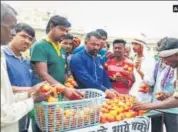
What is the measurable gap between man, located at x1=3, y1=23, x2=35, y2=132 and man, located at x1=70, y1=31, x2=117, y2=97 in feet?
1.69

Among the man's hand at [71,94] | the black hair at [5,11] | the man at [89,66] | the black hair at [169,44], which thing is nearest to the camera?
the black hair at [5,11]

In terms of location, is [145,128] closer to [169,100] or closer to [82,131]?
[169,100]

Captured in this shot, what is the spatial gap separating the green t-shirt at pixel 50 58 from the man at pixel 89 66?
9.7 inches

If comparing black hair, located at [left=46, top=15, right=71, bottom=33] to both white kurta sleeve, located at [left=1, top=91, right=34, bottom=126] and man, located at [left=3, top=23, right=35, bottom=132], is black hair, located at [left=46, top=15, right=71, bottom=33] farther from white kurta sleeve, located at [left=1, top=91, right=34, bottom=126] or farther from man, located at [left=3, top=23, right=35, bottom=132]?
white kurta sleeve, located at [left=1, top=91, right=34, bottom=126]

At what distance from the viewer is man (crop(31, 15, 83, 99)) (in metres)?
2.82

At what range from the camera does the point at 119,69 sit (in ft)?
13.2

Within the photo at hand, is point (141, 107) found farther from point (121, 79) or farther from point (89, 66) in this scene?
point (121, 79)

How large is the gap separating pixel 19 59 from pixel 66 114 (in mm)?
1077

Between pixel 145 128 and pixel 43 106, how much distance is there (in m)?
1.17

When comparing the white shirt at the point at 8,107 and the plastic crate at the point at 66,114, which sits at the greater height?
the white shirt at the point at 8,107

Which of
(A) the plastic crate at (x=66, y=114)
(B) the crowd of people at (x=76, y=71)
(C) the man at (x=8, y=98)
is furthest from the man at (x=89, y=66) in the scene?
(C) the man at (x=8, y=98)

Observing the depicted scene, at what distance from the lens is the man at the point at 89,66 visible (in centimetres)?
331

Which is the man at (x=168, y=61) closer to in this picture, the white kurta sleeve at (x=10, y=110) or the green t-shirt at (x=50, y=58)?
the green t-shirt at (x=50, y=58)

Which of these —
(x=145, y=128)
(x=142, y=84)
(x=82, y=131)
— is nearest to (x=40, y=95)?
(x=82, y=131)
